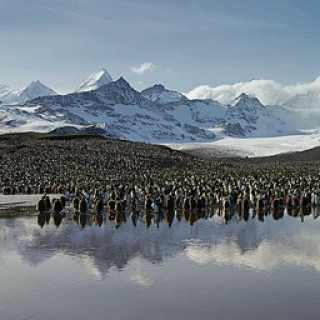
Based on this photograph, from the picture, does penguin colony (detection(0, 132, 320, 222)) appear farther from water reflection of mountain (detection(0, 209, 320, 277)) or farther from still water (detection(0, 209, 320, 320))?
still water (detection(0, 209, 320, 320))

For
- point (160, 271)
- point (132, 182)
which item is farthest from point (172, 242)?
point (132, 182)

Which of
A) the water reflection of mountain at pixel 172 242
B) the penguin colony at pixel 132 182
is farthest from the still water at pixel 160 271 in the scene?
the penguin colony at pixel 132 182

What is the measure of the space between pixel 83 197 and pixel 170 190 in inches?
286

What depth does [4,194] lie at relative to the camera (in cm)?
4081

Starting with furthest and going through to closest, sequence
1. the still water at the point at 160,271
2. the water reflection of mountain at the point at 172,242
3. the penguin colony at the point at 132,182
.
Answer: the penguin colony at the point at 132,182 < the water reflection of mountain at the point at 172,242 < the still water at the point at 160,271

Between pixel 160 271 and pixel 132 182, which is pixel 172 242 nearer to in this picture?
pixel 160 271

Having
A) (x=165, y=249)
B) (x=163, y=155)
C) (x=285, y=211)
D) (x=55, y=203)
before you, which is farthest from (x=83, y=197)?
(x=163, y=155)

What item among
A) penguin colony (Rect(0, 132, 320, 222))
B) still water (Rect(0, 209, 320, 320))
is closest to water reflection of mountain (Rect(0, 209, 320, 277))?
still water (Rect(0, 209, 320, 320))

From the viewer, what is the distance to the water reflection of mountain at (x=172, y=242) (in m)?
17.5

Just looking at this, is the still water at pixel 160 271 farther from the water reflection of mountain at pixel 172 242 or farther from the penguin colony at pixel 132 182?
the penguin colony at pixel 132 182

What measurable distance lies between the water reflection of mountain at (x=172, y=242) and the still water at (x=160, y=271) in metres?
0.03

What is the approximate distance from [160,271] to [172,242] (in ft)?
13.8

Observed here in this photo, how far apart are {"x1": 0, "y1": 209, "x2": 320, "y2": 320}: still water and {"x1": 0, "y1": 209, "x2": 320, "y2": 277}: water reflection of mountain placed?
34 millimetres

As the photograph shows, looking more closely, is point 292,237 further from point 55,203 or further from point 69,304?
A: point 55,203
